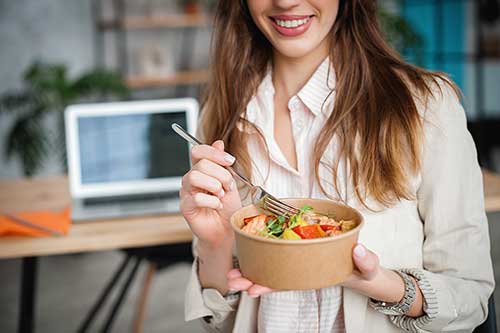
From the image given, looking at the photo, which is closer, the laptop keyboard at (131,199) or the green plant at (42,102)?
the laptop keyboard at (131,199)

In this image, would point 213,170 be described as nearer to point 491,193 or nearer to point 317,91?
point 317,91

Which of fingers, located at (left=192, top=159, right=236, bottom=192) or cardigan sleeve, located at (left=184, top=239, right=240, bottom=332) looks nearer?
fingers, located at (left=192, top=159, right=236, bottom=192)

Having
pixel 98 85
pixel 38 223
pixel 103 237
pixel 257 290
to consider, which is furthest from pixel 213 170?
pixel 98 85

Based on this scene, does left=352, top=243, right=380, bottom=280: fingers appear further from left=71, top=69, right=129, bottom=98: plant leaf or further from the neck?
left=71, top=69, right=129, bottom=98: plant leaf

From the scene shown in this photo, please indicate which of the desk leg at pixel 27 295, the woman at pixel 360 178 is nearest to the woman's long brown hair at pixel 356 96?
the woman at pixel 360 178

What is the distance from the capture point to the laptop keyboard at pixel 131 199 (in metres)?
2.06

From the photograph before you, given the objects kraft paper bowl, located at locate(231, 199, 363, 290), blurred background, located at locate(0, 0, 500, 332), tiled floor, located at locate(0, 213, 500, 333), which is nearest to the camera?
kraft paper bowl, located at locate(231, 199, 363, 290)

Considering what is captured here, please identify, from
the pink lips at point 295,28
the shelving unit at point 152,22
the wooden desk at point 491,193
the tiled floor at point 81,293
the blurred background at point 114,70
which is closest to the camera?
the pink lips at point 295,28

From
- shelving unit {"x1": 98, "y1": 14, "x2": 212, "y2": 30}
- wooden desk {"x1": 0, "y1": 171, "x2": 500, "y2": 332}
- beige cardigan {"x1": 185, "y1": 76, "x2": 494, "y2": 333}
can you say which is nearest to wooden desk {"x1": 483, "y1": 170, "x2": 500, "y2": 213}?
wooden desk {"x1": 0, "y1": 171, "x2": 500, "y2": 332}

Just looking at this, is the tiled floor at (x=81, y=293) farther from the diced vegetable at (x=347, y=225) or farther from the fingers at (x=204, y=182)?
the diced vegetable at (x=347, y=225)

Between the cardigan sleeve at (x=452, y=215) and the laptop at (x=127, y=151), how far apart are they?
1069 mm

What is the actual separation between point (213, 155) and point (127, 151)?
1208 mm

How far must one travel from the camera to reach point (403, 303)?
3.55 feet

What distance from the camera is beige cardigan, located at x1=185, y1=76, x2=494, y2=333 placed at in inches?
45.1
